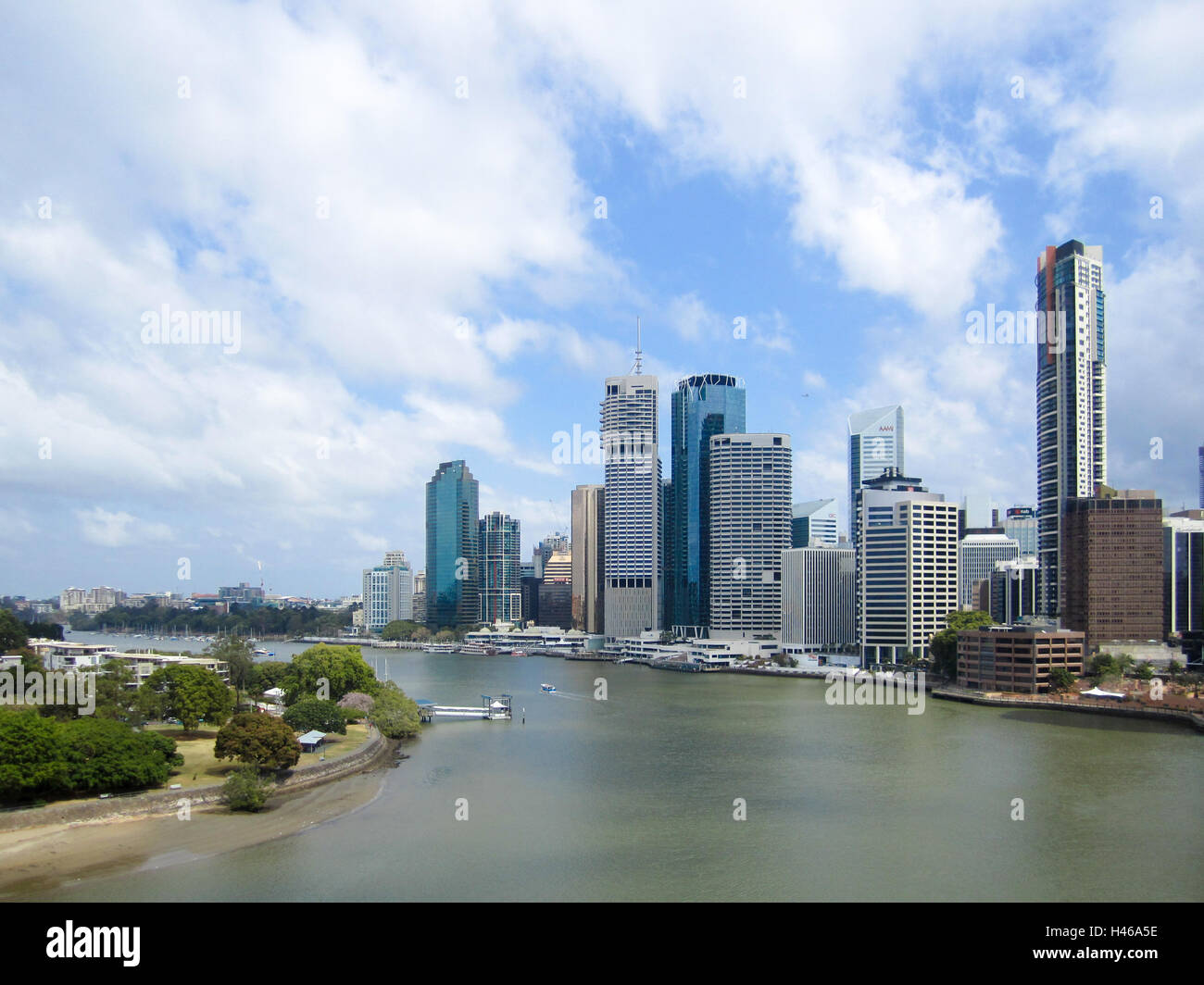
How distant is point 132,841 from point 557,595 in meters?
88.1

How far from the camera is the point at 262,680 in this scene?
99.8 ft

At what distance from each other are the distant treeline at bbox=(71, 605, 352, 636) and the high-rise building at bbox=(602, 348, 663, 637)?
37595 millimetres

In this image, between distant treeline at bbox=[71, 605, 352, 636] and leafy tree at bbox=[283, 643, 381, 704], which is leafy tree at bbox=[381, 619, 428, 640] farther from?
leafy tree at bbox=[283, 643, 381, 704]

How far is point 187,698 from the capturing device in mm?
20922

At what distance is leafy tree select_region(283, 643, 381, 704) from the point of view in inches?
1057

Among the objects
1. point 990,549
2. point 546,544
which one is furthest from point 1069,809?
point 546,544

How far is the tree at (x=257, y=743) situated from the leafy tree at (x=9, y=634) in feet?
80.3

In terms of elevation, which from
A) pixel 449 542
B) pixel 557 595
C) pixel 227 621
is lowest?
pixel 227 621

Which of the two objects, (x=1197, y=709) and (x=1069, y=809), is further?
(x=1197, y=709)

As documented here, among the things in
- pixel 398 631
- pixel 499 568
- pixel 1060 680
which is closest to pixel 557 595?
pixel 499 568

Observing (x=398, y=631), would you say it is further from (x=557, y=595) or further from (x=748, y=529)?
(x=748, y=529)
